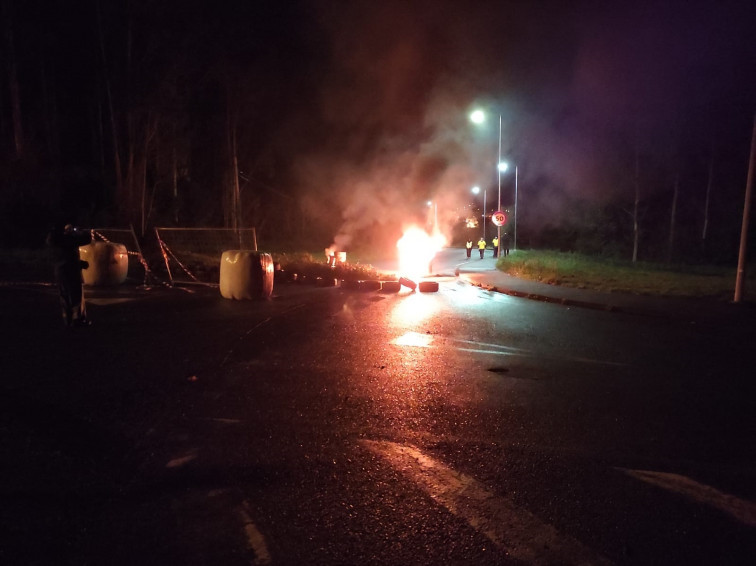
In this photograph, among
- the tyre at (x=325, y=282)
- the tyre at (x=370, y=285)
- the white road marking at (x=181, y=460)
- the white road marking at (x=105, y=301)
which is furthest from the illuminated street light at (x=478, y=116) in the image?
the white road marking at (x=181, y=460)

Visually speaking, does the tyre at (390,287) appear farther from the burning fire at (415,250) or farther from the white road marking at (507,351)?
the burning fire at (415,250)

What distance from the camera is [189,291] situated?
44.8 ft

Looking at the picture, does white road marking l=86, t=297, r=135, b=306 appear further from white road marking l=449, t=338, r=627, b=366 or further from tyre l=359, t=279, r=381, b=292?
white road marking l=449, t=338, r=627, b=366

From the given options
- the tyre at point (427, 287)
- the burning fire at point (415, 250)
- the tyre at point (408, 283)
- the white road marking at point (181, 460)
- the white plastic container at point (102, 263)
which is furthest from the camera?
the burning fire at point (415, 250)

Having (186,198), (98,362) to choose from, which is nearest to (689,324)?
(98,362)

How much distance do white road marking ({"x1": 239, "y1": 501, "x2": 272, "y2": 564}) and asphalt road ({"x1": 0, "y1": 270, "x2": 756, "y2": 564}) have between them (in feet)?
0.03

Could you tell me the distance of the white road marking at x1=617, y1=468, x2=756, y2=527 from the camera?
3.23 m

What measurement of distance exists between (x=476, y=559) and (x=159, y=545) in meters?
1.64

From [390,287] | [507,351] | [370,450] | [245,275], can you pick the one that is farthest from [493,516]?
[390,287]

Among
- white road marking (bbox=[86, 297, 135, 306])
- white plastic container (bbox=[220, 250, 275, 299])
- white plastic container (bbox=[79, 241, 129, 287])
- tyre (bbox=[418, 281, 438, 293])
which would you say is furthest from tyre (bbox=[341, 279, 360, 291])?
white plastic container (bbox=[79, 241, 129, 287])

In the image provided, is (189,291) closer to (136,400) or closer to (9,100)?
(136,400)

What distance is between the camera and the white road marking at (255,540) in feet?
9.11

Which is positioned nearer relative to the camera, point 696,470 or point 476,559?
point 476,559

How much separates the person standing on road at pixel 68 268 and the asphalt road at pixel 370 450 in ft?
1.48
